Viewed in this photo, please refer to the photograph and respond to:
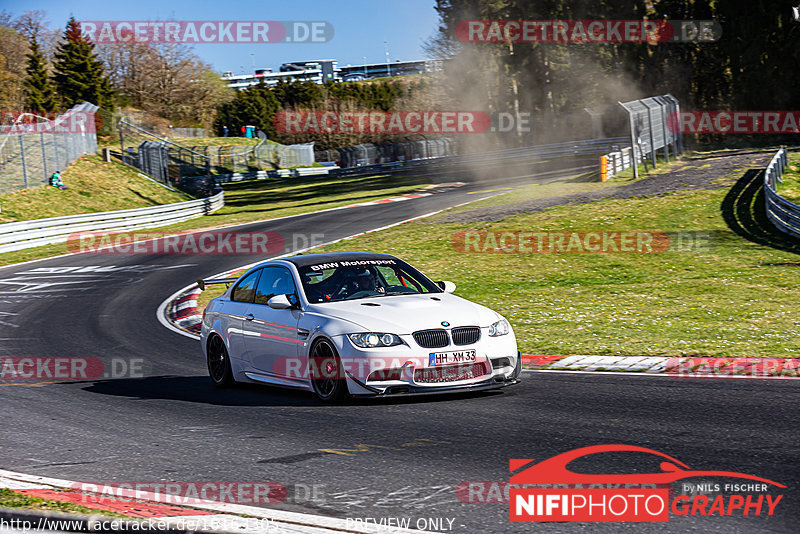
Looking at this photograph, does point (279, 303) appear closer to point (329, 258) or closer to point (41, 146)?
point (329, 258)

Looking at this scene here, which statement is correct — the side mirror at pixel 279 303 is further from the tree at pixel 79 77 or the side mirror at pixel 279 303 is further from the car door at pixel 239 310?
the tree at pixel 79 77

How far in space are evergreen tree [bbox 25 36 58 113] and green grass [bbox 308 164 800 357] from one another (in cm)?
5403

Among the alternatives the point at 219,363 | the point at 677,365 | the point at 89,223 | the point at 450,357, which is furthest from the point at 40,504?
the point at 89,223

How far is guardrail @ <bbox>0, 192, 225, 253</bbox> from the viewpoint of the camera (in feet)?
98.3

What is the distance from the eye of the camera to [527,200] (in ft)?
107

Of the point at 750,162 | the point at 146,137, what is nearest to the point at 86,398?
the point at 750,162

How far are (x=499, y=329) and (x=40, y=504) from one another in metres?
4.75

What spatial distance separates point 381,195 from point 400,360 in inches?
1472

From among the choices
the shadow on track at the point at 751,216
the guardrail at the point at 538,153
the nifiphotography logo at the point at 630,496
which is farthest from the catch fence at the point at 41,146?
the nifiphotography logo at the point at 630,496

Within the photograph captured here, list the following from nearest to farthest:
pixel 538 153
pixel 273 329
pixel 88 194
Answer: pixel 273 329, pixel 88 194, pixel 538 153

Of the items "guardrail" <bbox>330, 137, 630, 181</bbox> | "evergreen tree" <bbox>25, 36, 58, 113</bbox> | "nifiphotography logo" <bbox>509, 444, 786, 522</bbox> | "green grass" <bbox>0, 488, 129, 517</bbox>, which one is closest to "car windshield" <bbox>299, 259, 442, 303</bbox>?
"nifiphotography logo" <bbox>509, 444, 786, 522</bbox>

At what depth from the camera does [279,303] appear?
9.12 m

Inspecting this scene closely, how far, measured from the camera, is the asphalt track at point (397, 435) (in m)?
5.46

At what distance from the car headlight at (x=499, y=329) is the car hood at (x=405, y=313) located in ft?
0.18
